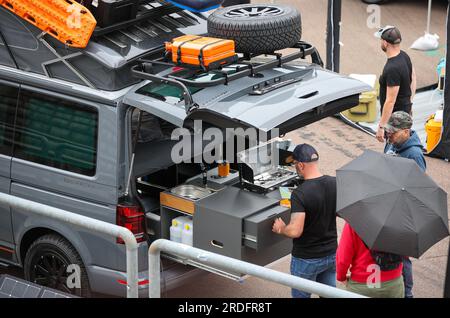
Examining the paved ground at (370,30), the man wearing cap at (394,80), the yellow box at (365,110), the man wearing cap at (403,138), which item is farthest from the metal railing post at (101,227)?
the paved ground at (370,30)

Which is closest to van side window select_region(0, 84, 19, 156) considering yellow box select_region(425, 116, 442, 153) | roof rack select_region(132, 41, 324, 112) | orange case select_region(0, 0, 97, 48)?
orange case select_region(0, 0, 97, 48)

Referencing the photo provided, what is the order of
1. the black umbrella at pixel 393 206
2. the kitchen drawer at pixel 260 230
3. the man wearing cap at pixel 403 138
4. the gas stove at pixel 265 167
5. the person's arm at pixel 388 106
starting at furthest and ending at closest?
the person's arm at pixel 388 106, the man wearing cap at pixel 403 138, the gas stove at pixel 265 167, the kitchen drawer at pixel 260 230, the black umbrella at pixel 393 206

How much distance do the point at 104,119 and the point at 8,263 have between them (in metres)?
1.75

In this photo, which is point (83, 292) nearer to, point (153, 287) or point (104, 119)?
point (104, 119)

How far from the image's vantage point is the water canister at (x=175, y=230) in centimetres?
671

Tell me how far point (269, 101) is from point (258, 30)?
0.69 m

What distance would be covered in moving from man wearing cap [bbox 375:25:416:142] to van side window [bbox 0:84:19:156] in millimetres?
3898

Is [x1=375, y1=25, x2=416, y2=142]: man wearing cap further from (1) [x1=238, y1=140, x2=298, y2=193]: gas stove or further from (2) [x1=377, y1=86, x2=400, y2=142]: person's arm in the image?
(1) [x1=238, y1=140, x2=298, y2=193]: gas stove

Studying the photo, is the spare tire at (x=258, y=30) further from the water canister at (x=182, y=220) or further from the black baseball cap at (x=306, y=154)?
the water canister at (x=182, y=220)

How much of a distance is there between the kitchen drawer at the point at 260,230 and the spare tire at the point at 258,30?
130 centimetres

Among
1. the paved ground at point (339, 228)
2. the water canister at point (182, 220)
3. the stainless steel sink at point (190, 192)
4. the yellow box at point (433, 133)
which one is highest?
the stainless steel sink at point (190, 192)

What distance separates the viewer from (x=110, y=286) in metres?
6.75

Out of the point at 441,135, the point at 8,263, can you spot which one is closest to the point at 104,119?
the point at 8,263

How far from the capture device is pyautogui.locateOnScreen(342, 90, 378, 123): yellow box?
37.9 feet
